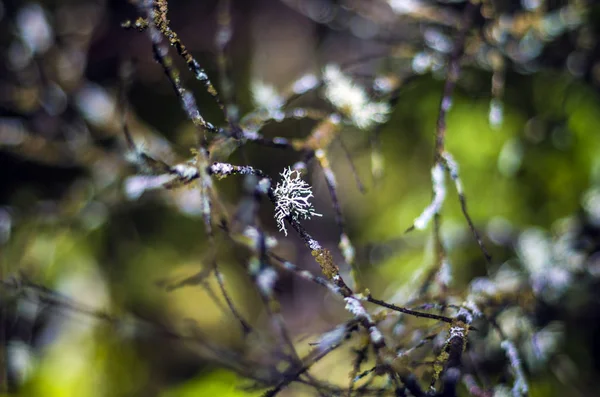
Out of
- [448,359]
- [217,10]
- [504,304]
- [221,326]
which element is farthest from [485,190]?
[217,10]

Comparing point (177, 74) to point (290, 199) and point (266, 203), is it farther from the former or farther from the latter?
point (266, 203)

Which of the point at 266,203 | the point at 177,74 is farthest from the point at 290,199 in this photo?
the point at 266,203

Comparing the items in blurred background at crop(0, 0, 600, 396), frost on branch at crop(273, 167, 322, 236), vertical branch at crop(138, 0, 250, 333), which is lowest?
frost on branch at crop(273, 167, 322, 236)

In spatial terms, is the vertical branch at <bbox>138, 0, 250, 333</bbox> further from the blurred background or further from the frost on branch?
the blurred background

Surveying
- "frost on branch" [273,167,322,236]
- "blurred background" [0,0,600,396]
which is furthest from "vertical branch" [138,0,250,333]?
"blurred background" [0,0,600,396]

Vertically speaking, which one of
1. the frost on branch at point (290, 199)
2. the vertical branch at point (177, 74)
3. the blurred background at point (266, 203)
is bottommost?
the frost on branch at point (290, 199)

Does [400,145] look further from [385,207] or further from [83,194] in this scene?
[83,194]

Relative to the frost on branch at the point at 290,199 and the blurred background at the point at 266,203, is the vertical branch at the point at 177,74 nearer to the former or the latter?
Answer: the frost on branch at the point at 290,199

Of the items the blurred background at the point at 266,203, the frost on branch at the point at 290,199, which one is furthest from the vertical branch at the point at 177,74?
the blurred background at the point at 266,203
